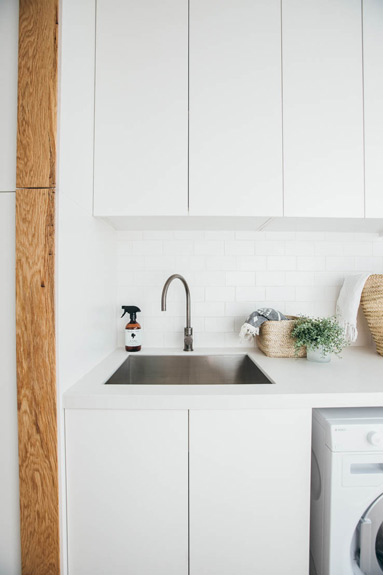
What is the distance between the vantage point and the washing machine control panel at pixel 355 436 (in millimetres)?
935

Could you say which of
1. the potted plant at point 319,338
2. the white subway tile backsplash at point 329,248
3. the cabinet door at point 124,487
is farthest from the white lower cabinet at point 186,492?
the white subway tile backsplash at point 329,248

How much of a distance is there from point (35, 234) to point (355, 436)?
1247 millimetres

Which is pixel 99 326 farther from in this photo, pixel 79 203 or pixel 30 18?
pixel 30 18

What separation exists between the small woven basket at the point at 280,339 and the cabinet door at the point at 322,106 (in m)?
0.54

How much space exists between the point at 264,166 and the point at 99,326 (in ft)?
3.44

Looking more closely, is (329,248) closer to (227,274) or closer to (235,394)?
(227,274)

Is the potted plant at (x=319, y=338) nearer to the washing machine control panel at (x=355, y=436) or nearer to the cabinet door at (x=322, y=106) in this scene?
the washing machine control panel at (x=355, y=436)

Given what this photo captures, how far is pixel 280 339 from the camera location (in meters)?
1.42

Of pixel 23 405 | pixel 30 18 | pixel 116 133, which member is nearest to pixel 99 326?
pixel 23 405

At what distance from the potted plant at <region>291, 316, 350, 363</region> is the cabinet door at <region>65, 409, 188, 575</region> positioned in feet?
2.32

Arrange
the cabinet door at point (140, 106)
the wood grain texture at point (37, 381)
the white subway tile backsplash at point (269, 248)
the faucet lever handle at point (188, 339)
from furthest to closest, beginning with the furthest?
the white subway tile backsplash at point (269, 248) < the faucet lever handle at point (188, 339) < the cabinet door at point (140, 106) < the wood grain texture at point (37, 381)

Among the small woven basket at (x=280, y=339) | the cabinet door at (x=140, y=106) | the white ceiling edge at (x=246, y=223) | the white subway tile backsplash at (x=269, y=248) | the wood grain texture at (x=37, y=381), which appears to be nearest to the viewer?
the wood grain texture at (x=37, y=381)

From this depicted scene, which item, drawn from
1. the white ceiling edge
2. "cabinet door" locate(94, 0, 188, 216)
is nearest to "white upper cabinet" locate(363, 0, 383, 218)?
the white ceiling edge

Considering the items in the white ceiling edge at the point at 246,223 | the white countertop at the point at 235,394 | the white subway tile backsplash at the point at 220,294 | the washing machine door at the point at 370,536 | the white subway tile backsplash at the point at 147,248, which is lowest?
the washing machine door at the point at 370,536
